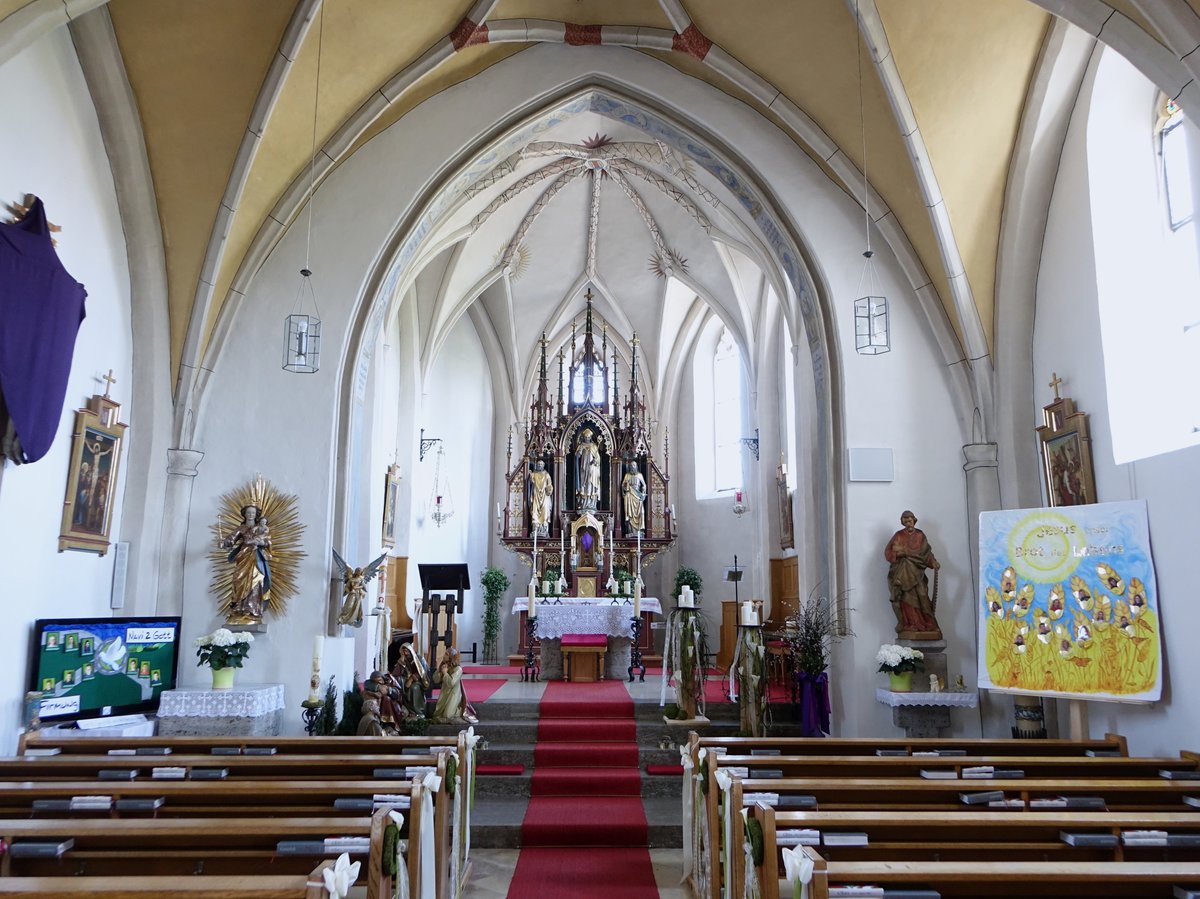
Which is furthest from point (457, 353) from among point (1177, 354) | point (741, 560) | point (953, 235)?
point (1177, 354)

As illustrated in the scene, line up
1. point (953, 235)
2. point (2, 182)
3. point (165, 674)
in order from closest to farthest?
1. point (2, 182)
2. point (165, 674)
3. point (953, 235)

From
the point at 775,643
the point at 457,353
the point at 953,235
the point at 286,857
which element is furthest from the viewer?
the point at 457,353

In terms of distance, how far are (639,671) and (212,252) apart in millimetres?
8330

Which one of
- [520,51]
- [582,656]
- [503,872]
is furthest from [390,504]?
[503,872]

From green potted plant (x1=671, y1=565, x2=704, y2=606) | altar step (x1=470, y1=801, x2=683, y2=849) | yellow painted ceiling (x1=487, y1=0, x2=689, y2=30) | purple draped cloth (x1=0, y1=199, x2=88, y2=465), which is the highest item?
yellow painted ceiling (x1=487, y1=0, x2=689, y2=30)

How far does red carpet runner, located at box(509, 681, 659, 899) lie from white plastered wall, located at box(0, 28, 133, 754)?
4293 mm

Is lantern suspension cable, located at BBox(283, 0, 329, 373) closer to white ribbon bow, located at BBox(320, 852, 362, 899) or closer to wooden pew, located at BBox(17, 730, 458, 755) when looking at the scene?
wooden pew, located at BBox(17, 730, 458, 755)

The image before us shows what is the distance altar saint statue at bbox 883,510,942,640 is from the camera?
9516 mm

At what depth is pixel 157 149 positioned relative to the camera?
9.30 m

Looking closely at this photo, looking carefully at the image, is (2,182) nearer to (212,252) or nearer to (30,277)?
(30,277)

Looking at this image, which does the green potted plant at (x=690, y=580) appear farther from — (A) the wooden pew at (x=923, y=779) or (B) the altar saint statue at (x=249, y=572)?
(A) the wooden pew at (x=923, y=779)

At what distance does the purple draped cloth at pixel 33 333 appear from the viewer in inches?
277

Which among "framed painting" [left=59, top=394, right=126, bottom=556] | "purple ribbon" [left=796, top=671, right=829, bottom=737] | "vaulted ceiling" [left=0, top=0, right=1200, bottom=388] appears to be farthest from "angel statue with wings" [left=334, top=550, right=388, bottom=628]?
"purple ribbon" [left=796, top=671, right=829, bottom=737]

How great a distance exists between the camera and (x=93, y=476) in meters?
8.71
